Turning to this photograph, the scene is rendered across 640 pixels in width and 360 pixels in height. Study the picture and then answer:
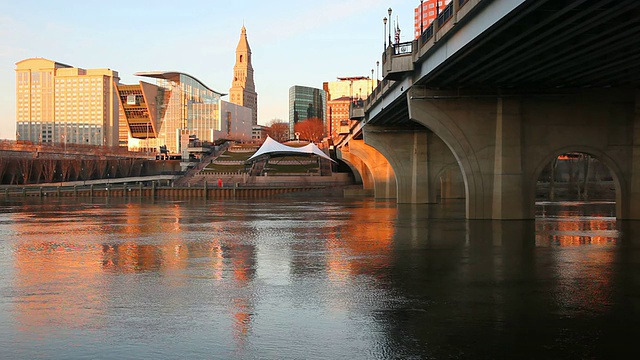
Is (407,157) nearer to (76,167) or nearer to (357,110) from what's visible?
(357,110)

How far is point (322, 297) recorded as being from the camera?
13.9 meters

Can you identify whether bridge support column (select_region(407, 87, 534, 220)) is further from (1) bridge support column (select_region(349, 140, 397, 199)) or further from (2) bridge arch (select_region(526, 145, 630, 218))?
(1) bridge support column (select_region(349, 140, 397, 199))

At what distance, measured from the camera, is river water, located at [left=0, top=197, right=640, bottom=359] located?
987 cm

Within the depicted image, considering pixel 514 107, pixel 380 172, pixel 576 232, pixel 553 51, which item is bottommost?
pixel 576 232

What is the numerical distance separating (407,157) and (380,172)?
56.0 ft

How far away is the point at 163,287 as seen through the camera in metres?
15.0

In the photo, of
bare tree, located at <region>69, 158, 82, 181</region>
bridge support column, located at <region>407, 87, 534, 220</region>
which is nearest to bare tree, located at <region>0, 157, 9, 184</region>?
Result: bare tree, located at <region>69, 158, 82, 181</region>

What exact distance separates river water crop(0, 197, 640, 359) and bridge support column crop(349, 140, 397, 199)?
50794 millimetres

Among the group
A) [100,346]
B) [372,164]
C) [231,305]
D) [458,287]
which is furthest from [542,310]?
[372,164]

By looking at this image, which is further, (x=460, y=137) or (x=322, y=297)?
(x=460, y=137)

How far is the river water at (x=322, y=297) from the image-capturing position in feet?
32.4

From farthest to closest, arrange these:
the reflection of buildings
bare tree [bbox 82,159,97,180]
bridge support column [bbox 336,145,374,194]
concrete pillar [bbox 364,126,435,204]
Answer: bare tree [bbox 82,159,97,180] → bridge support column [bbox 336,145,374,194] → concrete pillar [bbox 364,126,435,204] → the reflection of buildings

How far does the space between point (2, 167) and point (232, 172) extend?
36.6 m

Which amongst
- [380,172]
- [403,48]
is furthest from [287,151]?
[403,48]
